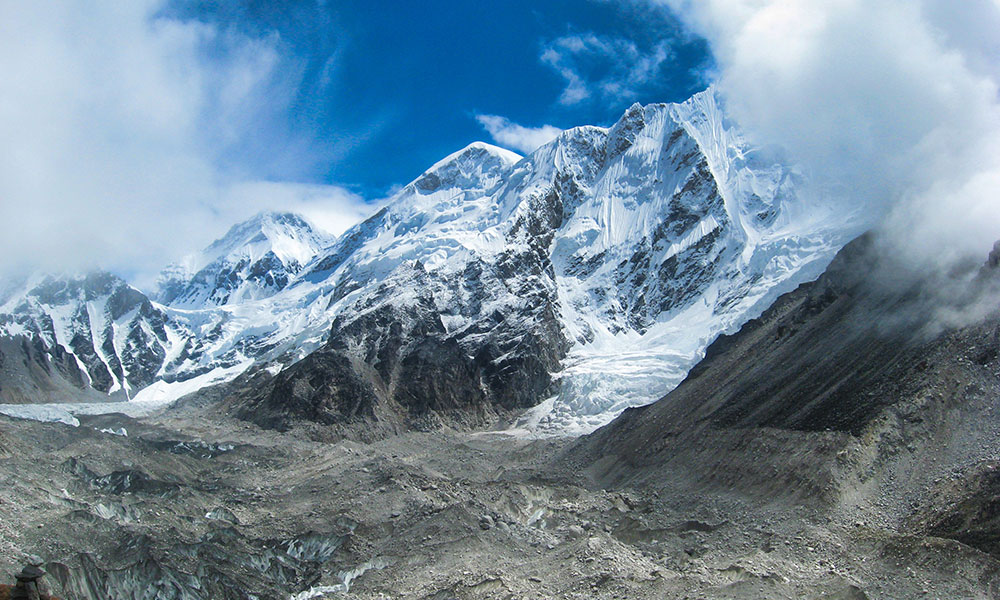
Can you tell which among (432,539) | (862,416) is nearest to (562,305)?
(862,416)

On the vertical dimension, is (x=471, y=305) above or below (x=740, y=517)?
above

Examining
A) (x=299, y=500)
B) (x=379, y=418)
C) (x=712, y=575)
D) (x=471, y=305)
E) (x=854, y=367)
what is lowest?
(x=712, y=575)

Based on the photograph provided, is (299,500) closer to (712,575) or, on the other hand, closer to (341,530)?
(341,530)

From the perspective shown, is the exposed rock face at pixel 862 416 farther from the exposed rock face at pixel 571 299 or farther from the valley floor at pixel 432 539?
the exposed rock face at pixel 571 299

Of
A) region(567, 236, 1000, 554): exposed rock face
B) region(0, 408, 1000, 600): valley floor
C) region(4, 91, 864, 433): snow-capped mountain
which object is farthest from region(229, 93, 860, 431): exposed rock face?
region(0, 408, 1000, 600): valley floor

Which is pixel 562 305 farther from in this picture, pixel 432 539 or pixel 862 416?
pixel 432 539

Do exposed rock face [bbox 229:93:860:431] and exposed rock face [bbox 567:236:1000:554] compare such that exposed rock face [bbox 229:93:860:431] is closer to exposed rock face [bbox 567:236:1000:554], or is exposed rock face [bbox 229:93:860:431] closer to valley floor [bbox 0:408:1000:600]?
exposed rock face [bbox 567:236:1000:554]

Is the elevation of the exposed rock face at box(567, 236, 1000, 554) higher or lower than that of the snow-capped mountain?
lower

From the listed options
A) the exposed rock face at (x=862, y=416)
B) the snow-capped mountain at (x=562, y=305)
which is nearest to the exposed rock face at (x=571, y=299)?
the snow-capped mountain at (x=562, y=305)

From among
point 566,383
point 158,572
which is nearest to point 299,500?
point 158,572
